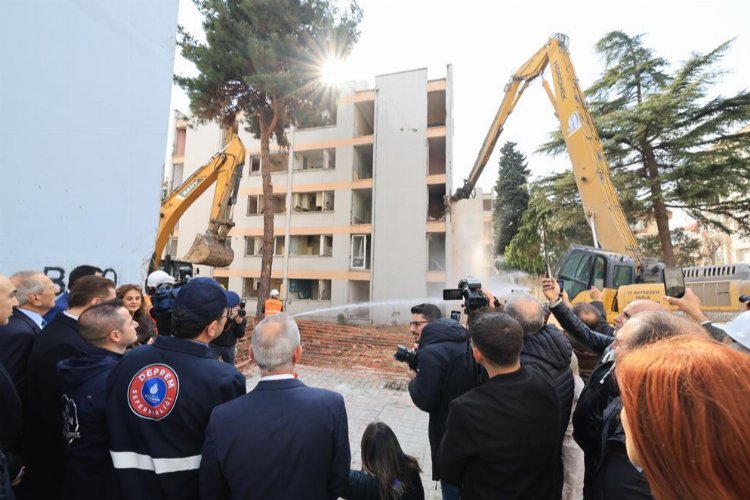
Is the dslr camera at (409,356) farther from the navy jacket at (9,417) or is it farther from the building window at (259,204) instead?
the building window at (259,204)

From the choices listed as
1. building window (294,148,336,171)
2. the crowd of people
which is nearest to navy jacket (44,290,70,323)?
the crowd of people

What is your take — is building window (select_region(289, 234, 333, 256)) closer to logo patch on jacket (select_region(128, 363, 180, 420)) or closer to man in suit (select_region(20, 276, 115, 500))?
man in suit (select_region(20, 276, 115, 500))

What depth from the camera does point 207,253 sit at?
8336 mm

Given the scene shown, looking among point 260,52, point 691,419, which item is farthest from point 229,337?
point 260,52

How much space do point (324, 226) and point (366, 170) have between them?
16.6 feet

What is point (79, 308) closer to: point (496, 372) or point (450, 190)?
point (496, 372)

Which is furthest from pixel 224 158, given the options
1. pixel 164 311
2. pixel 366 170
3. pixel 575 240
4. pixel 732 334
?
pixel 575 240

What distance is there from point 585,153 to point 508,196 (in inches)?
848

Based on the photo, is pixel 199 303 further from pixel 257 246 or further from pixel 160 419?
pixel 257 246

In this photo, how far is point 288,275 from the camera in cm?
2017

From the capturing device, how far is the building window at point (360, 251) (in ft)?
64.0

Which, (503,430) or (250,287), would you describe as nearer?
(503,430)

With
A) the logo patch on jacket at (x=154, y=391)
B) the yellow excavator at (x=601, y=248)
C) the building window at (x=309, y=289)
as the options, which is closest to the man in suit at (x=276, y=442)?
the logo patch on jacket at (x=154, y=391)

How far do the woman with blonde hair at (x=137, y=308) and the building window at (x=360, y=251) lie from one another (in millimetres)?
15706
